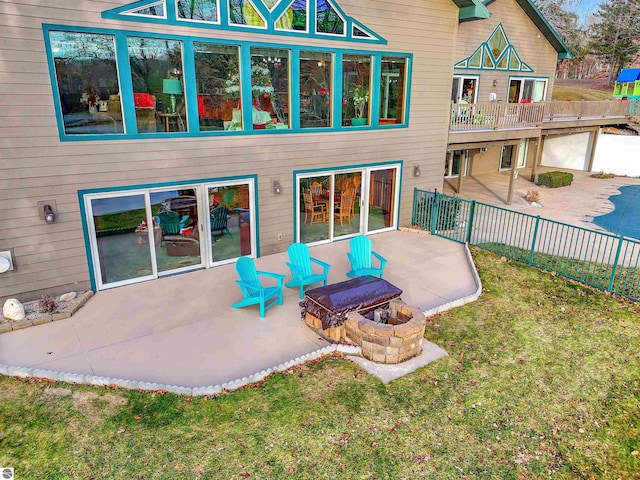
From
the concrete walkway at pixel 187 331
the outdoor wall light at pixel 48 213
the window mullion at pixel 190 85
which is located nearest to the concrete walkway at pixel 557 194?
the concrete walkway at pixel 187 331

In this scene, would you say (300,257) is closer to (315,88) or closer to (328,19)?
(315,88)

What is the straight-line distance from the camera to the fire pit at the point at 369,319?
6.38 meters

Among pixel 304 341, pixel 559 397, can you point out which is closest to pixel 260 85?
pixel 304 341

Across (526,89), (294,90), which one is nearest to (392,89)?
(294,90)

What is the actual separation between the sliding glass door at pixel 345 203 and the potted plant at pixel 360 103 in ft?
3.94

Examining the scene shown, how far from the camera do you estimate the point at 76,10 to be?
24.1 feet

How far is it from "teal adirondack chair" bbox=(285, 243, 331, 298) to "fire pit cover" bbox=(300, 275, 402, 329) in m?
0.94

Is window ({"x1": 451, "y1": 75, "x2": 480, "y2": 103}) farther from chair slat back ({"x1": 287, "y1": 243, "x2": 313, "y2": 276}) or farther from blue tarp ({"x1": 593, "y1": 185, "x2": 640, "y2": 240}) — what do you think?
chair slat back ({"x1": 287, "y1": 243, "x2": 313, "y2": 276})

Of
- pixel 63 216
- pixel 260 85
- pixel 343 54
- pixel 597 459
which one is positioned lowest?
pixel 597 459

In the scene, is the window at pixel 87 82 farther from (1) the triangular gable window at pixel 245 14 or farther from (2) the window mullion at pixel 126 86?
(1) the triangular gable window at pixel 245 14

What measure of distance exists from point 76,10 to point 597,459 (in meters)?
9.69

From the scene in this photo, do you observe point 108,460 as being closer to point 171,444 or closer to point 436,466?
point 171,444

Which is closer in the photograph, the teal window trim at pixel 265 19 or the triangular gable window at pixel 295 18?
the teal window trim at pixel 265 19

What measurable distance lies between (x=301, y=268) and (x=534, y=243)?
5364 mm
